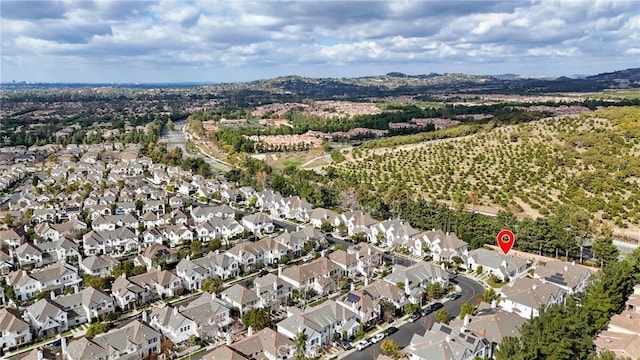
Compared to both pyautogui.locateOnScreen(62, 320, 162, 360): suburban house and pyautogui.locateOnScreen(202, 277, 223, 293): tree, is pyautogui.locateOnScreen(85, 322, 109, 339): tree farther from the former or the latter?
pyautogui.locateOnScreen(202, 277, 223, 293): tree

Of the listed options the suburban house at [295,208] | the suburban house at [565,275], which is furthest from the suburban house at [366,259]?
the suburban house at [295,208]

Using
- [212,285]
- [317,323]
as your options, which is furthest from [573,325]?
[212,285]

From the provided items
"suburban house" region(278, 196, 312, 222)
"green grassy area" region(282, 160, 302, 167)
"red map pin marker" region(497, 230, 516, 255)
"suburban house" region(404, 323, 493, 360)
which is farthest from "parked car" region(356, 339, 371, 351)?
"green grassy area" region(282, 160, 302, 167)

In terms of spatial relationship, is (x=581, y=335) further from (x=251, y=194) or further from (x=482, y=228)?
(x=251, y=194)

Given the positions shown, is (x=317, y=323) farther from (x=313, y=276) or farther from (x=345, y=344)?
(x=313, y=276)

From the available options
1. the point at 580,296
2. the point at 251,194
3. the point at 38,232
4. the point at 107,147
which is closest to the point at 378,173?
the point at 251,194

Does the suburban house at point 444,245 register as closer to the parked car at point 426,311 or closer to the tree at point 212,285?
the parked car at point 426,311
